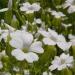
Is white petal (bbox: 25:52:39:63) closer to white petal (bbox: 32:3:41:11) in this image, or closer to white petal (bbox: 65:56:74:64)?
white petal (bbox: 65:56:74:64)

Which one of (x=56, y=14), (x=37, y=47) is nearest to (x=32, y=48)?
(x=37, y=47)

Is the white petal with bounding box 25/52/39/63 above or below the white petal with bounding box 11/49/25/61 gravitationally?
below

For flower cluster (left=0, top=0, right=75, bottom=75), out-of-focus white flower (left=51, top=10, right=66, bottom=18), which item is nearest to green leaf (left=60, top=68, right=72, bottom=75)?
flower cluster (left=0, top=0, right=75, bottom=75)

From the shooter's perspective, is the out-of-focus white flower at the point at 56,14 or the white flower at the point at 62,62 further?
the out-of-focus white flower at the point at 56,14

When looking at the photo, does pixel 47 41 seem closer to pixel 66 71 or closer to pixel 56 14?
pixel 66 71

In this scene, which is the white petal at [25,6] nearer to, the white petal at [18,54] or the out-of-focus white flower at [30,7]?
the out-of-focus white flower at [30,7]

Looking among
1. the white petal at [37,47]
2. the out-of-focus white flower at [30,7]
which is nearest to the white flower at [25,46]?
the white petal at [37,47]

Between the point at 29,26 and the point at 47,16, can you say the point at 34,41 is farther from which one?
the point at 47,16

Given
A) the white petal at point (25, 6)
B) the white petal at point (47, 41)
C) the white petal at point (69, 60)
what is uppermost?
the white petal at point (47, 41)

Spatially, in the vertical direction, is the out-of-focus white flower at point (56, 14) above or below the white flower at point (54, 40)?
below
